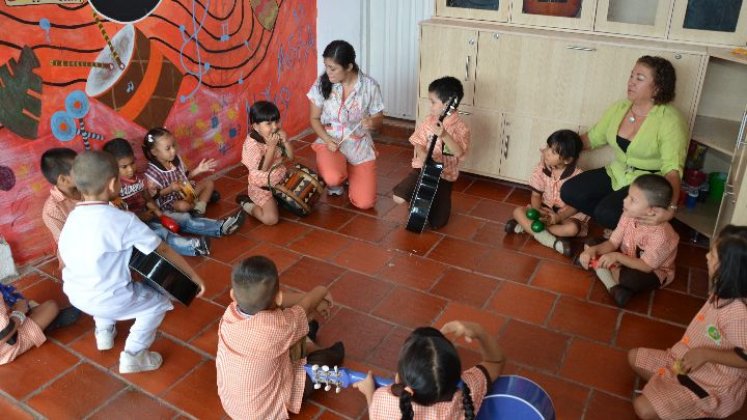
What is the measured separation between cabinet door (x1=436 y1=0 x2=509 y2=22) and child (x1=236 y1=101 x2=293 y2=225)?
153 centimetres

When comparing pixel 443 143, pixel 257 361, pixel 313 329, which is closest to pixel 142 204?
pixel 313 329

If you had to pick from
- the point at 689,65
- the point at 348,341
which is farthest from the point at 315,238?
the point at 689,65

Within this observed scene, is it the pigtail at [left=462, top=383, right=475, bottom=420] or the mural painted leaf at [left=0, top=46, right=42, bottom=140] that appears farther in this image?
the mural painted leaf at [left=0, top=46, right=42, bottom=140]

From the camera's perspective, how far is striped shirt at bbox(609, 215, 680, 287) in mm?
3322

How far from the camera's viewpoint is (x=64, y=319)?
3.14 meters

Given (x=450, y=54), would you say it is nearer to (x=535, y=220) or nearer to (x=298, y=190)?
(x=535, y=220)

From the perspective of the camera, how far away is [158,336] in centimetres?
308

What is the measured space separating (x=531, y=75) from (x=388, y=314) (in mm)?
2129

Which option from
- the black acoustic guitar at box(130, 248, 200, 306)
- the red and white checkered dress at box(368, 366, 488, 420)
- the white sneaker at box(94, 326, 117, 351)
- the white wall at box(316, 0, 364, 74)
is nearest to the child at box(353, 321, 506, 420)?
the red and white checkered dress at box(368, 366, 488, 420)

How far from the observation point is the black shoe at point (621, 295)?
3330mm

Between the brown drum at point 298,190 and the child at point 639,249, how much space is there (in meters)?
1.79

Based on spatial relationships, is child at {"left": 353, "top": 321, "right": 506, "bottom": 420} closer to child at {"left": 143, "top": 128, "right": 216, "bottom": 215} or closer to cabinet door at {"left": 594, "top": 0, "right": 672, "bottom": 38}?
child at {"left": 143, "top": 128, "right": 216, "bottom": 215}

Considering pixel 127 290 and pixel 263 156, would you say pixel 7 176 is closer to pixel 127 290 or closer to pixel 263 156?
pixel 127 290

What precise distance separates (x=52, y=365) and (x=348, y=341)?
4.49ft
